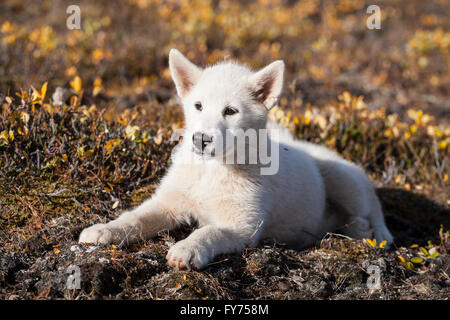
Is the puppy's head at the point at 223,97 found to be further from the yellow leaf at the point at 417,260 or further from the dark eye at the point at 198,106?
the yellow leaf at the point at 417,260

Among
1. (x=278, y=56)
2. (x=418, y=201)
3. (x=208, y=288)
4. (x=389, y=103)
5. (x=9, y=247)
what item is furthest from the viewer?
(x=278, y=56)

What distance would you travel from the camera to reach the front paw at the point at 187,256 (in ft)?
8.66

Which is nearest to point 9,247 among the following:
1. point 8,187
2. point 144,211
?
point 8,187

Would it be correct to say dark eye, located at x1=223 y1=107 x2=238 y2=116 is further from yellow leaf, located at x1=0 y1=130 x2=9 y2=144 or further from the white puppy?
yellow leaf, located at x1=0 y1=130 x2=9 y2=144

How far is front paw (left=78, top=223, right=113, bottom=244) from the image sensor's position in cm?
285

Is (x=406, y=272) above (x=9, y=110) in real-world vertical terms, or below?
below

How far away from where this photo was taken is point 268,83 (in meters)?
3.18

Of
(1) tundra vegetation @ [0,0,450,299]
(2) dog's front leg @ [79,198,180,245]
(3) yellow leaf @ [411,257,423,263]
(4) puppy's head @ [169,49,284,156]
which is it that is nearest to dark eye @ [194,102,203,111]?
(4) puppy's head @ [169,49,284,156]

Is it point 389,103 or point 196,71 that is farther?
point 389,103

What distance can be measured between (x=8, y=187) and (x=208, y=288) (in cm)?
180

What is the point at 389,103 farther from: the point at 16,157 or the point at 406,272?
the point at 16,157

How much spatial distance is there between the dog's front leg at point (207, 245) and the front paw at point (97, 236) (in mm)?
448

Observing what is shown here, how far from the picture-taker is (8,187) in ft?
11.1

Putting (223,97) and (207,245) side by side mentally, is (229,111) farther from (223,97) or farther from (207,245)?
(207,245)
